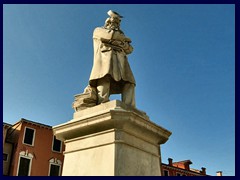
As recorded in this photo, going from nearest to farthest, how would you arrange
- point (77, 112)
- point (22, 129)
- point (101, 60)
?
point (77, 112), point (101, 60), point (22, 129)

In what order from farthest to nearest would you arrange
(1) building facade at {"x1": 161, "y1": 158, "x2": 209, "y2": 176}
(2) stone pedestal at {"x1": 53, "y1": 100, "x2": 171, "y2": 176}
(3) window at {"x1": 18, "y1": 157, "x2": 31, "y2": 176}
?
1. (1) building facade at {"x1": 161, "y1": 158, "x2": 209, "y2": 176}
2. (3) window at {"x1": 18, "y1": 157, "x2": 31, "y2": 176}
3. (2) stone pedestal at {"x1": 53, "y1": 100, "x2": 171, "y2": 176}

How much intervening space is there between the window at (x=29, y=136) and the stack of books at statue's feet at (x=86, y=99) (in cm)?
2302

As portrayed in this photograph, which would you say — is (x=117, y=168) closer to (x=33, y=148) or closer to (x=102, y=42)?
(x=102, y=42)

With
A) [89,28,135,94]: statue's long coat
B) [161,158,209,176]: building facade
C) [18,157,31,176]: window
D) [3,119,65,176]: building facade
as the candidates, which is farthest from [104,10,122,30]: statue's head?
[161,158,209,176]: building facade

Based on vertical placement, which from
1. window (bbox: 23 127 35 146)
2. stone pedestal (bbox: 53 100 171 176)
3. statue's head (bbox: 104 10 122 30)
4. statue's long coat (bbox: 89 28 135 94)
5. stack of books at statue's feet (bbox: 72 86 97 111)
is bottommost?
stone pedestal (bbox: 53 100 171 176)

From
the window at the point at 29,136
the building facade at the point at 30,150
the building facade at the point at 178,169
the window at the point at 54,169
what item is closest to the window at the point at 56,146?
the building facade at the point at 30,150

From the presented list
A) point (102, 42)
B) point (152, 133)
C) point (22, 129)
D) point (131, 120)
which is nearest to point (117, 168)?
point (131, 120)

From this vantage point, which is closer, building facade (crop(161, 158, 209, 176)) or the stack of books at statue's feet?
the stack of books at statue's feet

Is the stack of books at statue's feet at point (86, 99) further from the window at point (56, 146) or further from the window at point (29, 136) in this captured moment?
the window at point (56, 146)

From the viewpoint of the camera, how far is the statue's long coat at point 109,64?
5027 millimetres

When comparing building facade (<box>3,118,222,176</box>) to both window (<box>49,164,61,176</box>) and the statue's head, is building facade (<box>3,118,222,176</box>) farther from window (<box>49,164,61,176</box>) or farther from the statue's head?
the statue's head

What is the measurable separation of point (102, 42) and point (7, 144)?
81.3 ft

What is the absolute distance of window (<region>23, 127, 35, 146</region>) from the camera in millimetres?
26250

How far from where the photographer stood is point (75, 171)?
4262 mm
